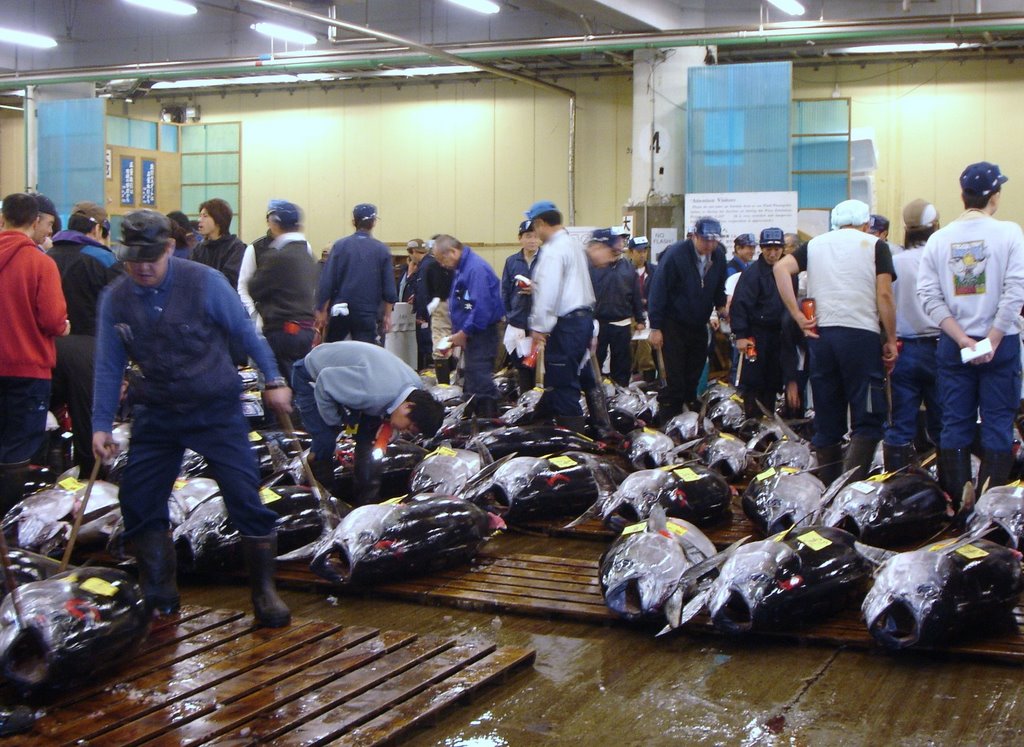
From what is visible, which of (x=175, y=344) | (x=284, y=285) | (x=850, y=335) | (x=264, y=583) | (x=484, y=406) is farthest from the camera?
(x=484, y=406)

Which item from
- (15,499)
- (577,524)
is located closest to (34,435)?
(15,499)

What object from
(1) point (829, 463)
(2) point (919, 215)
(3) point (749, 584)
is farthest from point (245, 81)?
(3) point (749, 584)

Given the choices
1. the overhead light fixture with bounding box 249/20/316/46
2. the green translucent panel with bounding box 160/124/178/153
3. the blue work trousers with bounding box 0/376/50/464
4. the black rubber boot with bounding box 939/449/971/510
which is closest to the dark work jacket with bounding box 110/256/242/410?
the blue work trousers with bounding box 0/376/50/464

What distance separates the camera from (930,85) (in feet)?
58.1

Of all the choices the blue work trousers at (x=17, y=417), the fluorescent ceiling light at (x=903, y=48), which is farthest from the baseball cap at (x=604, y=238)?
the fluorescent ceiling light at (x=903, y=48)

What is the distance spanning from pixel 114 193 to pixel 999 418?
1745 centimetres

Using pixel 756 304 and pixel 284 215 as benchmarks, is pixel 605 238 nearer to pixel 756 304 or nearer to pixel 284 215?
pixel 756 304

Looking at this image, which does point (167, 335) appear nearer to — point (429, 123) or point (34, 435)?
point (34, 435)

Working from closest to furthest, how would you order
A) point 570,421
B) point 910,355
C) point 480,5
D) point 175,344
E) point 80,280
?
1. point 175,344
2. point 910,355
3. point 80,280
4. point 570,421
5. point 480,5

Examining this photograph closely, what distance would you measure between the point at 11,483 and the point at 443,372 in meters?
6.88

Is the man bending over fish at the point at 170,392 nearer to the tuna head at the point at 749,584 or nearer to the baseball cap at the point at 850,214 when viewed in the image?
the tuna head at the point at 749,584

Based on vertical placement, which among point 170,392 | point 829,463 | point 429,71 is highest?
point 429,71

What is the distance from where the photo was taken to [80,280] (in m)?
6.72

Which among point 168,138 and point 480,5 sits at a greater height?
point 480,5
